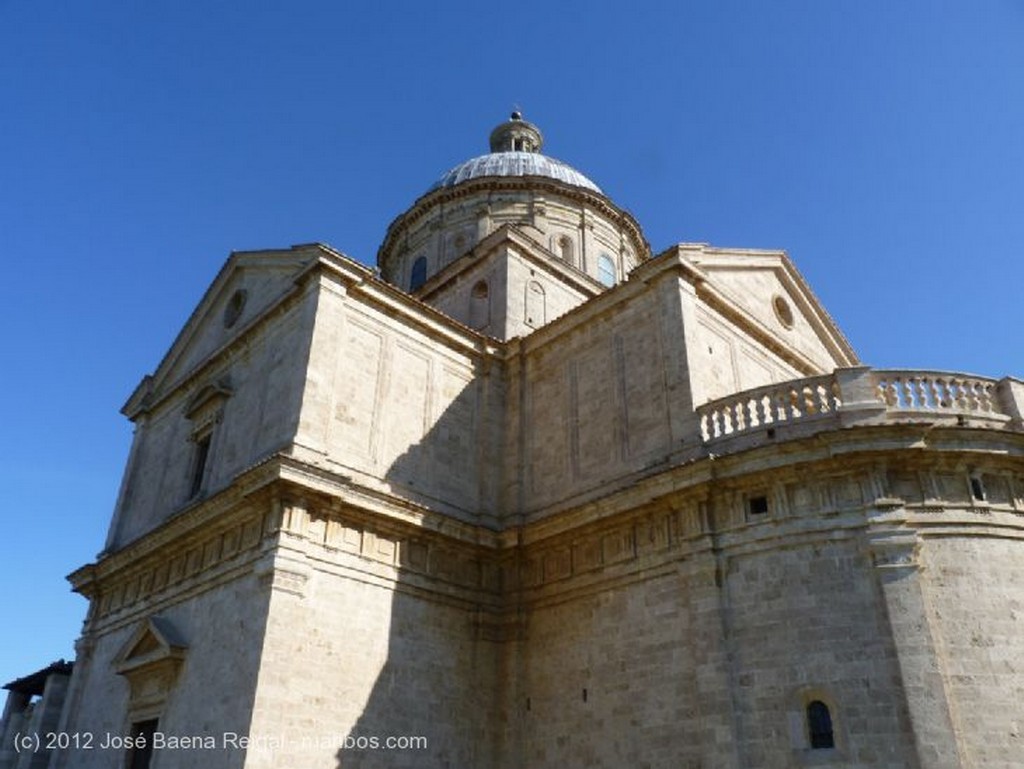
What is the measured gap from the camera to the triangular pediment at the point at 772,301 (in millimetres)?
15500

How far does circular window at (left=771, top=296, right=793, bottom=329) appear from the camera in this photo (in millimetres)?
17625

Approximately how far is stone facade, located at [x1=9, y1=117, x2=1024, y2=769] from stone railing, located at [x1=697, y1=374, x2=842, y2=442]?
0.18 ft

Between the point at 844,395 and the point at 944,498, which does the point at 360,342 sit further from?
the point at 944,498

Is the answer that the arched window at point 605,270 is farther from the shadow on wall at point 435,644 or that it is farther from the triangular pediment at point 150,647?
the triangular pediment at point 150,647

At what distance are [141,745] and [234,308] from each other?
8889mm

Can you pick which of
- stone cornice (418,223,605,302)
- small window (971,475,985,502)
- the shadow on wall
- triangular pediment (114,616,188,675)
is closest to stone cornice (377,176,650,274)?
stone cornice (418,223,605,302)

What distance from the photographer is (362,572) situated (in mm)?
13195

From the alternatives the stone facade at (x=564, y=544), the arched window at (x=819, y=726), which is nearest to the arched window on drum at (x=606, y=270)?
the stone facade at (x=564, y=544)

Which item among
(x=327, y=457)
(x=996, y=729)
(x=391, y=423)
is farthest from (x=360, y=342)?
(x=996, y=729)

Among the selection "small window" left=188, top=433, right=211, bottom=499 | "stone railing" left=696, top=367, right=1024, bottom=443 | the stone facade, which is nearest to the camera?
the stone facade

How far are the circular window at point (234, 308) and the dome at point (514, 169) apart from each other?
32.1 feet

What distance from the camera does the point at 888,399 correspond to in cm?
1195

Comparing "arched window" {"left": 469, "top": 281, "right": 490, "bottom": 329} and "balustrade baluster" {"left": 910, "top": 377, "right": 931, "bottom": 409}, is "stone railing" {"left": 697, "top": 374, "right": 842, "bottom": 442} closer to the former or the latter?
"balustrade baluster" {"left": 910, "top": 377, "right": 931, "bottom": 409}

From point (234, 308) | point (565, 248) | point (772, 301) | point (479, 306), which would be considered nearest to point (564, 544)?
point (772, 301)
